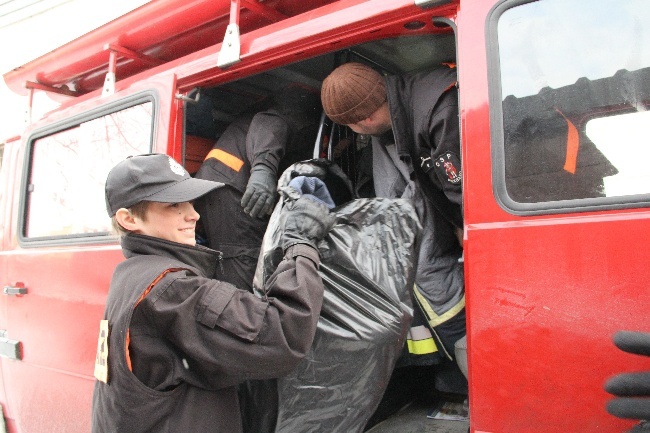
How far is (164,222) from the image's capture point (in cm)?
153

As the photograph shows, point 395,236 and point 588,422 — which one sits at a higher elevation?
point 395,236

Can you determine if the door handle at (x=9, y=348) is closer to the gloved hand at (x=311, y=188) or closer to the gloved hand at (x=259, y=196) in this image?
the gloved hand at (x=259, y=196)

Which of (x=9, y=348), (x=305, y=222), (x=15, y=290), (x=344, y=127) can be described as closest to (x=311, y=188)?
(x=305, y=222)

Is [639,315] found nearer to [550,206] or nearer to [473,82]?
[550,206]

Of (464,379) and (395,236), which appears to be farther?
(464,379)

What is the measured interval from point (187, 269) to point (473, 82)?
3.07 feet

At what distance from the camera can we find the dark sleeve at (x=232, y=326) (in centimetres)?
128

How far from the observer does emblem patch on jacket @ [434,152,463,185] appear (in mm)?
1706

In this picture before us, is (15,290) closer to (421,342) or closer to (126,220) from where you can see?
(126,220)

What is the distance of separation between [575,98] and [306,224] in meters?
0.82

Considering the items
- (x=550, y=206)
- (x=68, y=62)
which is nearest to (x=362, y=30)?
(x=550, y=206)

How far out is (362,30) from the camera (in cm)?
171

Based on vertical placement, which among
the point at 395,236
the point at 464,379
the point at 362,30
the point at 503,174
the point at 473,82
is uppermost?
the point at 362,30

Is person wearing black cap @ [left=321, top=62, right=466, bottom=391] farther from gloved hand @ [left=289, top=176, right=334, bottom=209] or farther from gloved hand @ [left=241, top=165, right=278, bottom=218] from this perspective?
gloved hand @ [left=241, top=165, right=278, bottom=218]
